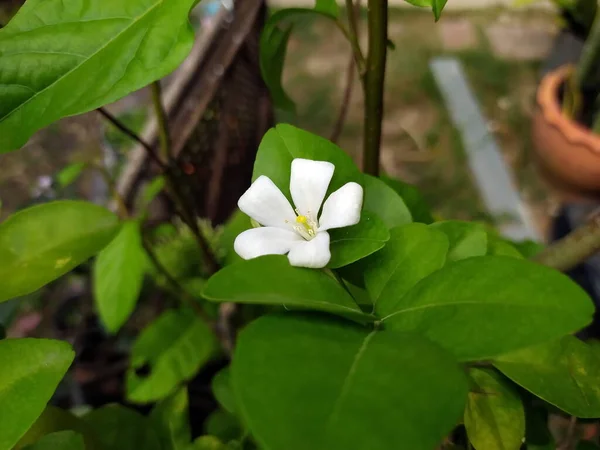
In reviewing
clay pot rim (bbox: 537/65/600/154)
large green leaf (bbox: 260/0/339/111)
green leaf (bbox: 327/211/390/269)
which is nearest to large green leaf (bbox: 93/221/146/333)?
large green leaf (bbox: 260/0/339/111)

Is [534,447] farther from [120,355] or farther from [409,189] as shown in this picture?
[120,355]

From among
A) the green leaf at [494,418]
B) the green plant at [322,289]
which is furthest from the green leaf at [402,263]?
the green leaf at [494,418]

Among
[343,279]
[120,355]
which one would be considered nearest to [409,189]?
[343,279]

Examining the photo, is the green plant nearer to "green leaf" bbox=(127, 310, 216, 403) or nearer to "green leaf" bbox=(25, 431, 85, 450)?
"green leaf" bbox=(25, 431, 85, 450)

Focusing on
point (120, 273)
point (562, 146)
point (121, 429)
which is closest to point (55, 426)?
point (121, 429)

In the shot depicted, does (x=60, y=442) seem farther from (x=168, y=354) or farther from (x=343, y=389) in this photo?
(x=168, y=354)

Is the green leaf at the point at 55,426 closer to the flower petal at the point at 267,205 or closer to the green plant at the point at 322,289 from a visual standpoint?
the green plant at the point at 322,289
